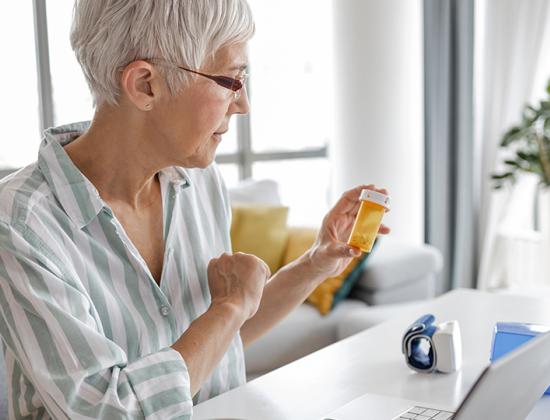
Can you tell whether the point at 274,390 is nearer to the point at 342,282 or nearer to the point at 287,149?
the point at 342,282

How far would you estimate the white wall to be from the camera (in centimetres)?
493

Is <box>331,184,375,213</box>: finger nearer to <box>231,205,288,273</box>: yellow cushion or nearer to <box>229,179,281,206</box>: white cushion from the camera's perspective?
<box>231,205,288,273</box>: yellow cushion

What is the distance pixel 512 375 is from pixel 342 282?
2.67 meters

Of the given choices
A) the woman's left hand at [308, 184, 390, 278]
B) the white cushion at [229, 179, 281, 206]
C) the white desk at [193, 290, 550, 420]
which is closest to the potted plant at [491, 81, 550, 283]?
the white cushion at [229, 179, 281, 206]

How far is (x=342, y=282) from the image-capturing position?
3.65 m

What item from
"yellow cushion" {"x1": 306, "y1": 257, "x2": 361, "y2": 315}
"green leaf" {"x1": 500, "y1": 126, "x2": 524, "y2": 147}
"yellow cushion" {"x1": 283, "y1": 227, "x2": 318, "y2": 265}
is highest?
"green leaf" {"x1": 500, "y1": 126, "x2": 524, "y2": 147}

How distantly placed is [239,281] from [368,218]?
29 cm

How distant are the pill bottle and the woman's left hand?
104 millimetres

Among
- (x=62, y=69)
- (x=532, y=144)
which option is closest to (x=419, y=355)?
(x=532, y=144)

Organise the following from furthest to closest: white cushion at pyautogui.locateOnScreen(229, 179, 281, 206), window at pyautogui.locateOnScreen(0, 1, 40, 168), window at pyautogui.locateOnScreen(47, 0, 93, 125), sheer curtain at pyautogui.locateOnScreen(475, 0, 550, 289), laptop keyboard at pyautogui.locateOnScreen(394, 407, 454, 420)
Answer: sheer curtain at pyautogui.locateOnScreen(475, 0, 550, 289) < window at pyautogui.locateOnScreen(47, 0, 93, 125) < window at pyautogui.locateOnScreen(0, 1, 40, 168) < white cushion at pyautogui.locateOnScreen(229, 179, 281, 206) < laptop keyboard at pyautogui.locateOnScreen(394, 407, 454, 420)

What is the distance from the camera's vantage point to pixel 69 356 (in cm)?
120

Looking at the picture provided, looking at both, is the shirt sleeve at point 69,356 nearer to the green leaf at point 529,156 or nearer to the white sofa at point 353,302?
the white sofa at point 353,302

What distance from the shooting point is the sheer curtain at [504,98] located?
16.1 ft

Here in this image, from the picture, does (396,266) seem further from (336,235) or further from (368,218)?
(368,218)
